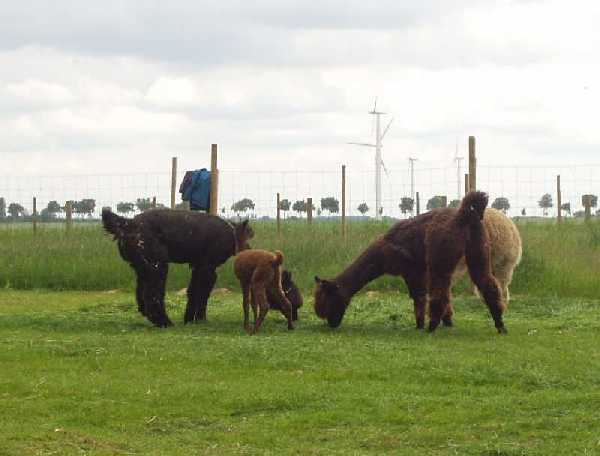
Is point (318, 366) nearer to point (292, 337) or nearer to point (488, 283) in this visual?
point (292, 337)

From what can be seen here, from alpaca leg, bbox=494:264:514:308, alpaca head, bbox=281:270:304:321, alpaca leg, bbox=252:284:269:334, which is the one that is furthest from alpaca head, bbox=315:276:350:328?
alpaca leg, bbox=494:264:514:308

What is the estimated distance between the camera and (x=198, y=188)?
63.7 feet

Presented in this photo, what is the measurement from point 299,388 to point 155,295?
4.76m

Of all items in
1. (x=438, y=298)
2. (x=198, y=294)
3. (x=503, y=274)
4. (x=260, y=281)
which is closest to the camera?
(x=260, y=281)

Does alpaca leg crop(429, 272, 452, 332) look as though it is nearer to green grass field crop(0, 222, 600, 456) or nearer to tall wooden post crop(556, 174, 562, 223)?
green grass field crop(0, 222, 600, 456)

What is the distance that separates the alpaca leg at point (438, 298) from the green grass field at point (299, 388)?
0.62 ft

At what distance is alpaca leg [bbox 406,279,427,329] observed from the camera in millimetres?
13758

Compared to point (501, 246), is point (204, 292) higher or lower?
lower

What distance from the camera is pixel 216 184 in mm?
19734

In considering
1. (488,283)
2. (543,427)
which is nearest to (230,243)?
(488,283)

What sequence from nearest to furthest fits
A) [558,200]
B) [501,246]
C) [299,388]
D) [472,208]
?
[299,388], [472,208], [501,246], [558,200]

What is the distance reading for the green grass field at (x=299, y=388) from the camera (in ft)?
25.0

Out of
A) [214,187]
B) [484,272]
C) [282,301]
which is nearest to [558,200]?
[214,187]

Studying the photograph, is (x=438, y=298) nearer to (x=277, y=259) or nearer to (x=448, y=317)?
(x=448, y=317)
